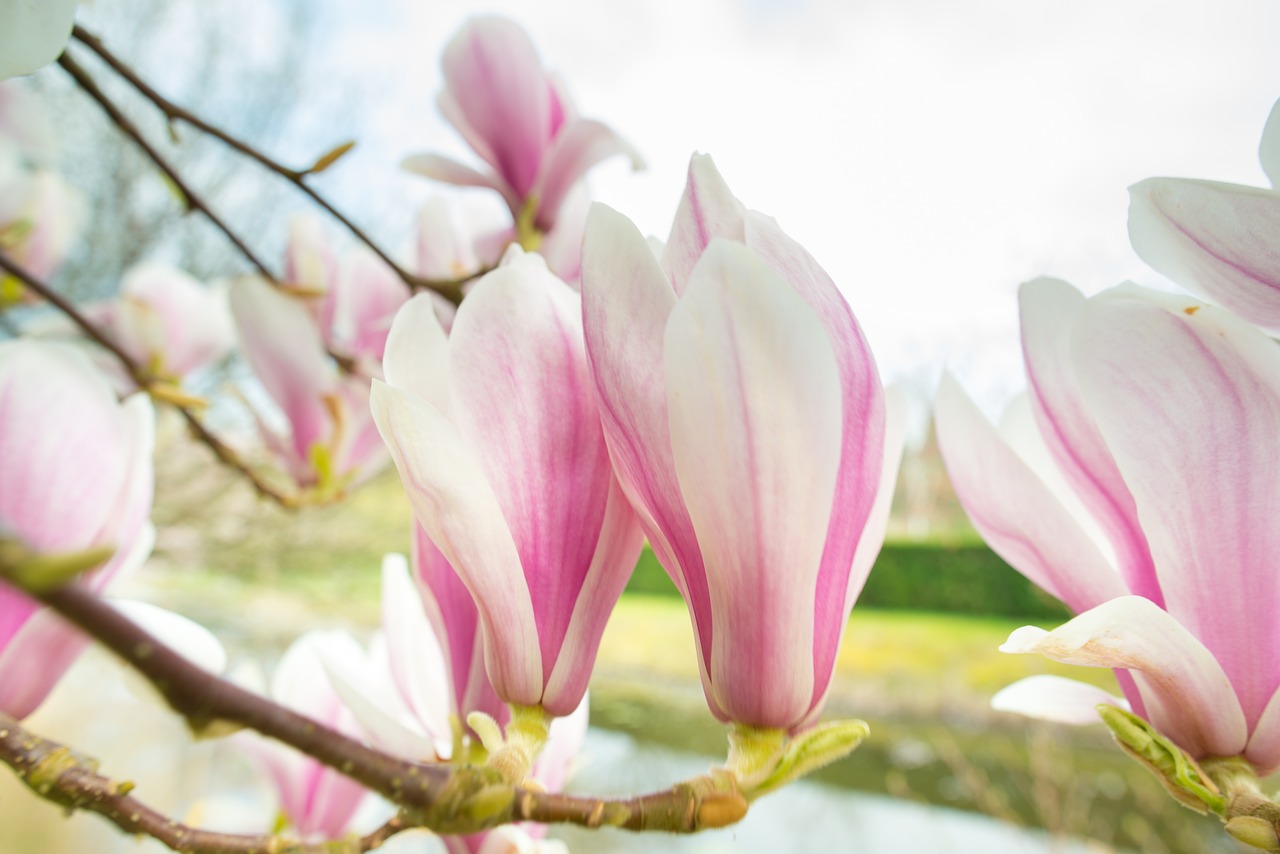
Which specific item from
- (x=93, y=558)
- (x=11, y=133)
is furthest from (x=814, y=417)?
(x=11, y=133)

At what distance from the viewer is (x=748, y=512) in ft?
0.62

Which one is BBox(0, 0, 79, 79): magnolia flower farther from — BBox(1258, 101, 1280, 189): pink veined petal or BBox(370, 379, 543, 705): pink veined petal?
BBox(1258, 101, 1280, 189): pink veined petal

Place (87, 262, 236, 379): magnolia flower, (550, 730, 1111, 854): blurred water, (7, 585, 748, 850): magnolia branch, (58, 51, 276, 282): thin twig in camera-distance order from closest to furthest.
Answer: (7, 585, 748, 850): magnolia branch → (58, 51, 276, 282): thin twig → (87, 262, 236, 379): magnolia flower → (550, 730, 1111, 854): blurred water

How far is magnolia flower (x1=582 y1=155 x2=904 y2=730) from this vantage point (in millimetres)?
178

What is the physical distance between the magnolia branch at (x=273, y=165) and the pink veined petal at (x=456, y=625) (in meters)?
0.20

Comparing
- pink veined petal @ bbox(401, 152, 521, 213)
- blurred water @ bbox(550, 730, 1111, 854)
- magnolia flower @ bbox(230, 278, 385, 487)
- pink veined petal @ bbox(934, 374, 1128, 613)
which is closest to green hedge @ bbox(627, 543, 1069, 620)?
blurred water @ bbox(550, 730, 1111, 854)

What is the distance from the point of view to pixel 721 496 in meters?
0.19

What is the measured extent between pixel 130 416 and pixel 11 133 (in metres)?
0.56

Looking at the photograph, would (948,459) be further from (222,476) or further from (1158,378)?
(222,476)

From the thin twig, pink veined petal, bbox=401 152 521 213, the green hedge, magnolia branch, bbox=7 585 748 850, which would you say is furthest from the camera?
the green hedge

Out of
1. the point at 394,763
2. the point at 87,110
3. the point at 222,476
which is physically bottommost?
the point at 222,476

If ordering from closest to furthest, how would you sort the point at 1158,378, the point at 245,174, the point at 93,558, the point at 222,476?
the point at 93,558 → the point at 1158,378 → the point at 222,476 → the point at 245,174

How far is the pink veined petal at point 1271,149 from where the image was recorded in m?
0.20

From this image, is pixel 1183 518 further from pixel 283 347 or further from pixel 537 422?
pixel 283 347
